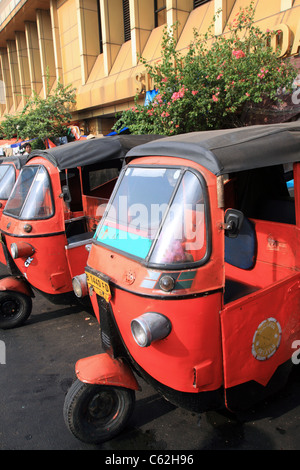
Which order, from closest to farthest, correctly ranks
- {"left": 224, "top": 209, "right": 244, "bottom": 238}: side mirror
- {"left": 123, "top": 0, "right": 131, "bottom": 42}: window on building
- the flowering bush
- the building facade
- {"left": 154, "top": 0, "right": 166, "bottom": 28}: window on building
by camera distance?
{"left": 224, "top": 209, "right": 244, "bottom": 238}: side mirror → the flowering bush → the building facade → {"left": 154, "top": 0, "right": 166, "bottom": 28}: window on building → {"left": 123, "top": 0, "right": 131, "bottom": 42}: window on building

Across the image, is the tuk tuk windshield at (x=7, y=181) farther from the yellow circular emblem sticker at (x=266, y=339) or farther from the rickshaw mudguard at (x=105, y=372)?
the yellow circular emblem sticker at (x=266, y=339)

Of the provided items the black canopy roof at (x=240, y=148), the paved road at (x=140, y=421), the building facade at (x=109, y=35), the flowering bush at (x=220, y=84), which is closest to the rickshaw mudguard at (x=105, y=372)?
the paved road at (x=140, y=421)

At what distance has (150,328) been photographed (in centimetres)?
221

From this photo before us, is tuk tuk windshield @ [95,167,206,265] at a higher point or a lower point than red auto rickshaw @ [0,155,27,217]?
lower

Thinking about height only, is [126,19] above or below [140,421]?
above

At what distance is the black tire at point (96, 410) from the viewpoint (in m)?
2.64

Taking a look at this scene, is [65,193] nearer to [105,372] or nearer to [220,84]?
[105,372]

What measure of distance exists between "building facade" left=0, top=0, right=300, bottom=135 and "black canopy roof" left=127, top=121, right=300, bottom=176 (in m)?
5.71

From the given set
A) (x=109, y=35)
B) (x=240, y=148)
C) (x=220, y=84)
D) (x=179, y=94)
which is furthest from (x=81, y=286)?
(x=109, y=35)

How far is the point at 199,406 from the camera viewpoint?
2.51 meters

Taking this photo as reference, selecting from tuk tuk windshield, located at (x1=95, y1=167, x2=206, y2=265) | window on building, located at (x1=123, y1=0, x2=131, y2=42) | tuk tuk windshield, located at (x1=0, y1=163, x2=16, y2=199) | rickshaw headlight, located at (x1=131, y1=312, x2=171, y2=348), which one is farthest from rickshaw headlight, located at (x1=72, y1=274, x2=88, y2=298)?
window on building, located at (x1=123, y1=0, x2=131, y2=42)

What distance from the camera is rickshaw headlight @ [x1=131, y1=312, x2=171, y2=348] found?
7.22 ft

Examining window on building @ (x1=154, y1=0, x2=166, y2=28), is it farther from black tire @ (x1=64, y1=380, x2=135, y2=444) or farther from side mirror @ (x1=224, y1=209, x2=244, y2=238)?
black tire @ (x1=64, y1=380, x2=135, y2=444)

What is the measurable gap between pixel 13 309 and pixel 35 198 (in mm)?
1605
